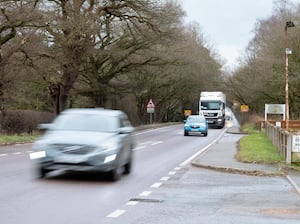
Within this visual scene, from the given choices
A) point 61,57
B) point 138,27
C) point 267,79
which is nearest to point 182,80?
point 267,79

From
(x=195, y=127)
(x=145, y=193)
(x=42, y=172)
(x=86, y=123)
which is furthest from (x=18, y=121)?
(x=145, y=193)

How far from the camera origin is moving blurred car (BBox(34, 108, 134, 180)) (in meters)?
13.0

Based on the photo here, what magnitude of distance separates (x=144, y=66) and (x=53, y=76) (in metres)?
11.8

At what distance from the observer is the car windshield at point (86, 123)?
14.2 metres

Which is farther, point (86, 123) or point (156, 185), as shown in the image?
point (86, 123)

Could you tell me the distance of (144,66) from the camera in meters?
51.2

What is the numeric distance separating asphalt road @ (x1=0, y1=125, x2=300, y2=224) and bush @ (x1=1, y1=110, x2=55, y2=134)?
20.3m

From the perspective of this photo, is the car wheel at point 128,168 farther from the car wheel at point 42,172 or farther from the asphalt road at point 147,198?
the car wheel at point 42,172

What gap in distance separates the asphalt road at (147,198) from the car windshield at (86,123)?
1.20 metres

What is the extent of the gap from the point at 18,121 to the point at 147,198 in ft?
90.9

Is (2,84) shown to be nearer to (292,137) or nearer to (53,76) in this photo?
(53,76)

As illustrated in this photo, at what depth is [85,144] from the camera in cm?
1301

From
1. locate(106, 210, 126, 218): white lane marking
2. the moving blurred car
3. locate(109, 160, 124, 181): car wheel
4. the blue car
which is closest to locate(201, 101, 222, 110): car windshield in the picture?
the blue car

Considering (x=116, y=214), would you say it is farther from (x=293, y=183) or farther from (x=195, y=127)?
(x=195, y=127)
